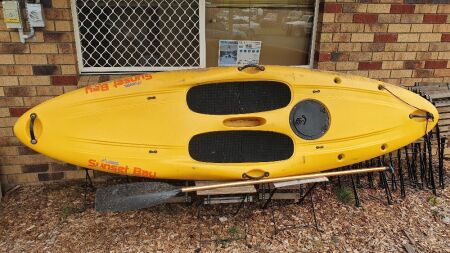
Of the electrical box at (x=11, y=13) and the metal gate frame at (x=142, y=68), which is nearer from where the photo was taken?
the electrical box at (x=11, y=13)

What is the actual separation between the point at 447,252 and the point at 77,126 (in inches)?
125

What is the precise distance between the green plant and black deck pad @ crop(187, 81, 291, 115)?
4.08ft

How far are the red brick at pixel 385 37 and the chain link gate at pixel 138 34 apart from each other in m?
1.79

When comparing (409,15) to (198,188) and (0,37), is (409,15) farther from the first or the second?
(0,37)

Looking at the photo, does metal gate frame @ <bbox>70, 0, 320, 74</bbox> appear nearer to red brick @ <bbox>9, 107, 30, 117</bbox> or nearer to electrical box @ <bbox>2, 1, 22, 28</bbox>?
electrical box @ <bbox>2, 1, 22, 28</bbox>

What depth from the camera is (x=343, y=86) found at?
343 cm

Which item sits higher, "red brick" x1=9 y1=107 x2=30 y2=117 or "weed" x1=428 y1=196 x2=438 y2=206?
"red brick" x1=9 y1=107 x2=30 y2=117

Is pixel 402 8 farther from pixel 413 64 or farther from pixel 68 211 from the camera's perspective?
pixel 68 211

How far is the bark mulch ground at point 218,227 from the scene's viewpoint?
312cm

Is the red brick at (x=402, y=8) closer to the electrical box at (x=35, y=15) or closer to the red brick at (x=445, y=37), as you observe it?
the red brick at (x=445, y=37)

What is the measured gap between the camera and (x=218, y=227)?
10.9 ft

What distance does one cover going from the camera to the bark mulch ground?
3.12m

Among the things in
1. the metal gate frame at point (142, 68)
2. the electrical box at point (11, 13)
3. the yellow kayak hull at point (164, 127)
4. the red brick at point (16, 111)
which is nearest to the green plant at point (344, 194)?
the yellow kayak hull at point (164, 127)

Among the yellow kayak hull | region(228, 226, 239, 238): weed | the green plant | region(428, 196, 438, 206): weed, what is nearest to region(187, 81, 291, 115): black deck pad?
the yellow kayak hull
